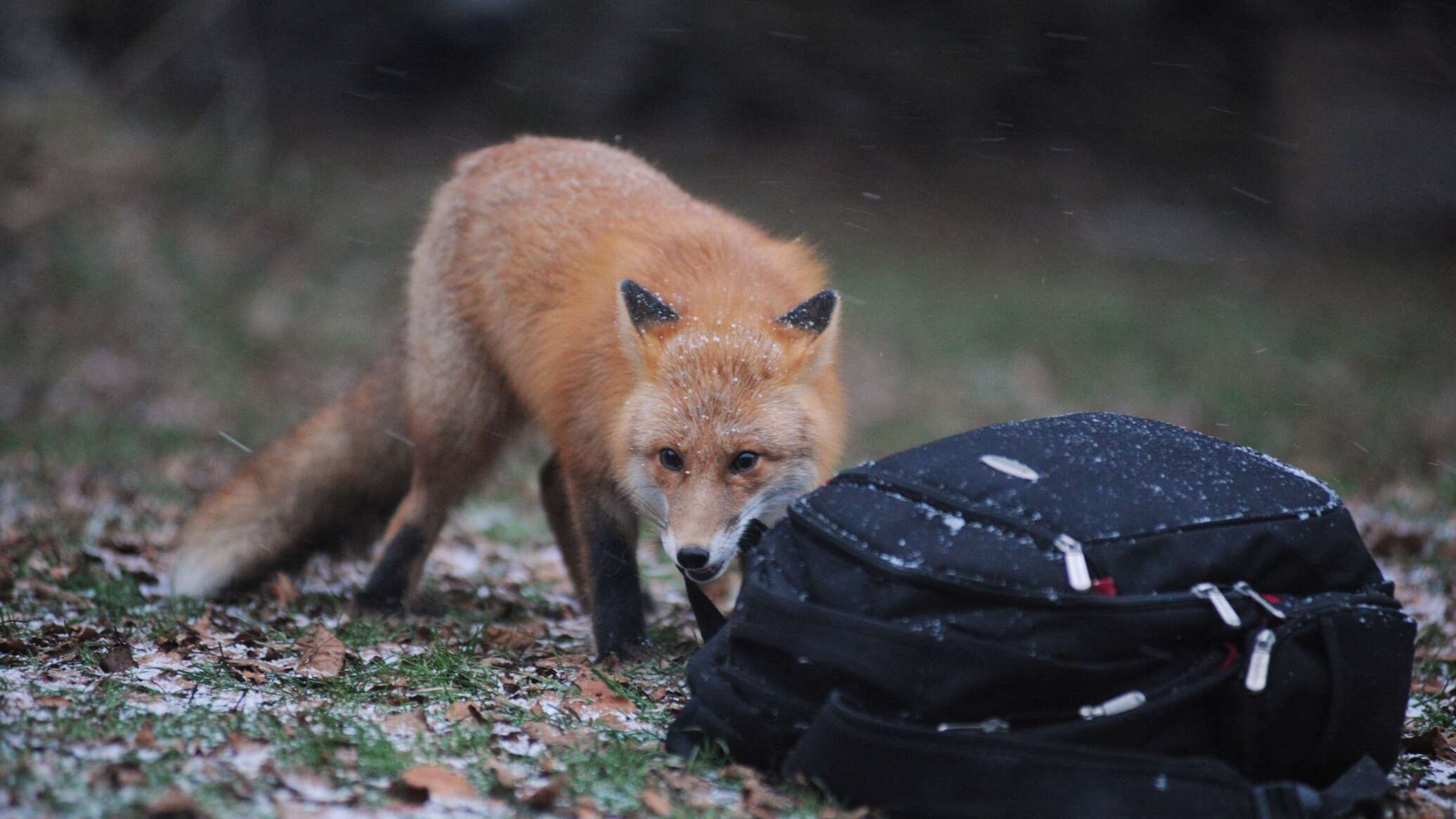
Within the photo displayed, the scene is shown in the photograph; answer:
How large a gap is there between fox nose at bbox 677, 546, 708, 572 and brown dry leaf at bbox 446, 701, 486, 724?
0.68 metres

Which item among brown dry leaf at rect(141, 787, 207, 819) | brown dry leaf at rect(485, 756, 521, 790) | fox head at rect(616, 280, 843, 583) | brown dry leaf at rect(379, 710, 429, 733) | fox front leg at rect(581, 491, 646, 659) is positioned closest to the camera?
brown dry leaf at rect(141, 787, 207, 819)

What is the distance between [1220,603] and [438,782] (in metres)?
1.81

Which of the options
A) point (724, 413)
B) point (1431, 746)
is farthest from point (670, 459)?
point (1431, 746)

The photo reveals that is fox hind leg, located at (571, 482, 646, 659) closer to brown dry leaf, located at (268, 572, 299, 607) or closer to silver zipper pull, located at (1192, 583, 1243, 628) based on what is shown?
brown dry leaf, located at (268, 572, 299, 607)

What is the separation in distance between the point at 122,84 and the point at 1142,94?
13.5m

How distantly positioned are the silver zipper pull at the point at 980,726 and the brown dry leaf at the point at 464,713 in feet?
4.22

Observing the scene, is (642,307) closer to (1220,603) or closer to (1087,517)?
(1087,517)

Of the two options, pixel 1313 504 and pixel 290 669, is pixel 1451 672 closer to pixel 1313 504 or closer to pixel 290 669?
pixel 1313 504

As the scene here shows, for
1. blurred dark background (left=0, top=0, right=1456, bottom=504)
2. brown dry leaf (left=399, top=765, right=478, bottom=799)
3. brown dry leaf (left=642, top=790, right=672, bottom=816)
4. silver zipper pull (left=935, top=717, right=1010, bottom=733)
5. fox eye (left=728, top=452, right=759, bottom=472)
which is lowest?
blurred dark background (left=0, top=0, right=1456, bottom=504)

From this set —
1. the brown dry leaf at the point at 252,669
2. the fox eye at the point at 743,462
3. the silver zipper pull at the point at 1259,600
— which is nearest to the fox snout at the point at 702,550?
the fox eye at the point at 743,462

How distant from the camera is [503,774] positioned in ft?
8.91

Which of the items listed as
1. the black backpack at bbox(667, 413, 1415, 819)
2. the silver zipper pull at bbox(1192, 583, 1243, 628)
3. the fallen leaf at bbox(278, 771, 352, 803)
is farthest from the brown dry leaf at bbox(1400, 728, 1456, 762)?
the fallen leaf at bbox(278, 771, 352, 803)

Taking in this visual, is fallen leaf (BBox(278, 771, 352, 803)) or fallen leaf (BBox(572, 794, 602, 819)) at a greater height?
fallen leaf (BBox(278, 771, 352, 803))

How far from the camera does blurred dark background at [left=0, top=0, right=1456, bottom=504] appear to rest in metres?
9.88
